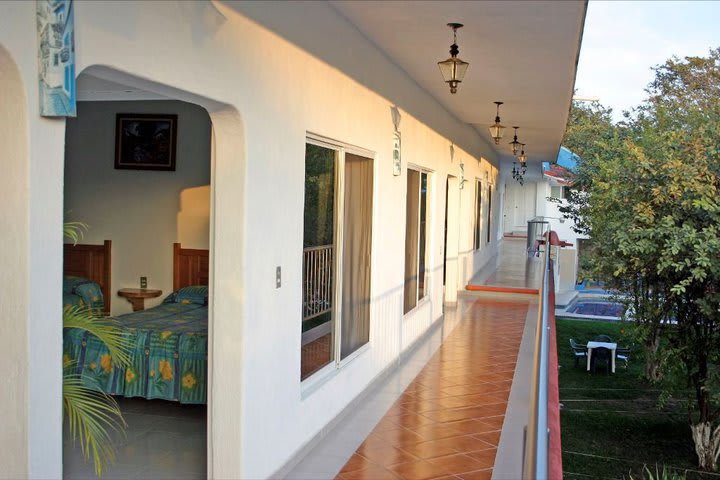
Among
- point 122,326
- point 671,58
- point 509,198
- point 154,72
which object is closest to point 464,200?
point 122,326

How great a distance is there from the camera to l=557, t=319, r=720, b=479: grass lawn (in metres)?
10.4

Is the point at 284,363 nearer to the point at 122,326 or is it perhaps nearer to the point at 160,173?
the point at 122,326

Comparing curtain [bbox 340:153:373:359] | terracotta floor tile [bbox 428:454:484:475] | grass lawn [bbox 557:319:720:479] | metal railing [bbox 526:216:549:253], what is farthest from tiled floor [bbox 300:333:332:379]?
metal railing [bbox 526:216:549:253]

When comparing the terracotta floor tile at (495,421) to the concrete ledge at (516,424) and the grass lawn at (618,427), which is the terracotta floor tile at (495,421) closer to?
the concrete ledge at (516,424)

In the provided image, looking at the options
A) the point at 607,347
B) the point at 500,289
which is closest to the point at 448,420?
the point at 500,289

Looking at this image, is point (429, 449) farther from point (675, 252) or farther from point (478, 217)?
point (478, 217)

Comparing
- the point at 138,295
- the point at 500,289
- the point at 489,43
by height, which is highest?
the point at 489,43

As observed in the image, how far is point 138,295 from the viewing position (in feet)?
27.3

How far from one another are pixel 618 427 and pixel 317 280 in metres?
8.02

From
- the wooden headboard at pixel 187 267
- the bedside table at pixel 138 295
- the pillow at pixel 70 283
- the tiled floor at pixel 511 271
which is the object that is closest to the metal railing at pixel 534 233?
the tiled floor at pixel 511 271

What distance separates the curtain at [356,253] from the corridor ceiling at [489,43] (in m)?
1.11

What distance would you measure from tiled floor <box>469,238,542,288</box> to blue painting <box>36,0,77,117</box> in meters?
13.8

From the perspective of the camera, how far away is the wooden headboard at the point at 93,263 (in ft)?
28.0

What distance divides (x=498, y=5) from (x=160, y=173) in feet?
15.2
